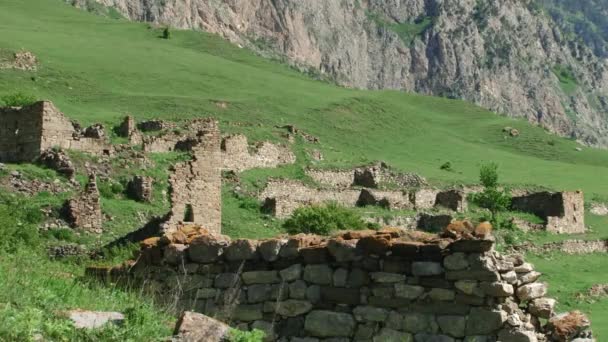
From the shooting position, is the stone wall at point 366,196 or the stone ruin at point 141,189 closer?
the stone ruin at point 141,189

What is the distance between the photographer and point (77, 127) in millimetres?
35125

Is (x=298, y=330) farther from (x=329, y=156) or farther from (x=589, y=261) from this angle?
(x=329, y=156)

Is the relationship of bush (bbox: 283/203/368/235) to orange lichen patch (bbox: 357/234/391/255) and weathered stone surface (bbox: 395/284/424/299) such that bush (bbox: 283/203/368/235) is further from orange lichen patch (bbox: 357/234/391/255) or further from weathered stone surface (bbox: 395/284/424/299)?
weathered stone surface (bbox: 395/284/424/299)

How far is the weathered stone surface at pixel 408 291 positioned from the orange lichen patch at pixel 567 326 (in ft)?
4.97

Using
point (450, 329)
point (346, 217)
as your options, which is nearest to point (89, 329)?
point (450, 329)

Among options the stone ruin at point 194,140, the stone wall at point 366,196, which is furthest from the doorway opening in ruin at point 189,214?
the stone ruin at point 194,140

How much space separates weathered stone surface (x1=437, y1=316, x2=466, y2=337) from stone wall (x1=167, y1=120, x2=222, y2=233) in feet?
48.5

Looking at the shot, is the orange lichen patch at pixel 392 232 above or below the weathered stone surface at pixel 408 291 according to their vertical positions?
above

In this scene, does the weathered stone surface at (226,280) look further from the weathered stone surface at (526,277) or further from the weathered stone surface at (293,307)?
the weathered stone surface at (526,277)

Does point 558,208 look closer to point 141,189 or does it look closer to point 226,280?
point 141,189

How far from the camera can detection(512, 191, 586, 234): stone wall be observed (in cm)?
4100

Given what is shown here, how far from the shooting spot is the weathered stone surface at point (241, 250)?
11.8m

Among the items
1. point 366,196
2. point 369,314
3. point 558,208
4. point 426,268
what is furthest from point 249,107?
point 426,268

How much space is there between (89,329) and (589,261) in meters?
27.8
